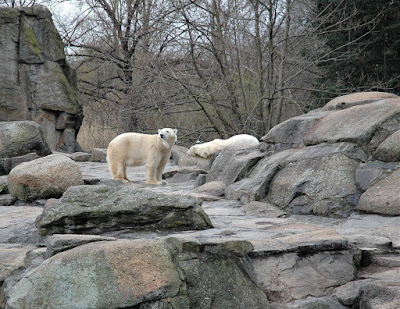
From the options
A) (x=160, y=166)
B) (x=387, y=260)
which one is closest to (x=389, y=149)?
(x=387, y=260)

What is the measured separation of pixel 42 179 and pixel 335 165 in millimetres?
2863

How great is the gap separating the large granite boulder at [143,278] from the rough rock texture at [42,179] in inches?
92.7

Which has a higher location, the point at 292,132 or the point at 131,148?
the point at 292,132

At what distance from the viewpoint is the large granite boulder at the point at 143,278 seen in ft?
9.39

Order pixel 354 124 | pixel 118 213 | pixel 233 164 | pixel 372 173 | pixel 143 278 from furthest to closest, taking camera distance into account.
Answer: pixel 233 164, pixel 354 124, pixel 372 173, pixel 118 213, pixel 143 278

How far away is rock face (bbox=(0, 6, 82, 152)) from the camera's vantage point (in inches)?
504

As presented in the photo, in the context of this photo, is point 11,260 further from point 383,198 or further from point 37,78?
point 37,78

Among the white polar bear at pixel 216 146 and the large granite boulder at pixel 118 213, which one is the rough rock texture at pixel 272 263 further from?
the white polar bear at pixel 216 146

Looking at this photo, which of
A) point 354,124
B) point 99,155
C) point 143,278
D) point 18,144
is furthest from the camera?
point 99,155

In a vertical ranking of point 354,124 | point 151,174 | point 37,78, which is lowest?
point 151,174

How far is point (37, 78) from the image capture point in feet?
43.5

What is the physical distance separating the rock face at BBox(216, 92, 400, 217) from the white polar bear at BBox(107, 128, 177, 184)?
200cm

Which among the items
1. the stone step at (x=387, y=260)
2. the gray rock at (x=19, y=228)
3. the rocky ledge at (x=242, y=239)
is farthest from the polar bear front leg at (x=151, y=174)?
the stone step at (x=387, y=260)

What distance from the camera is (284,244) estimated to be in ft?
11.1
